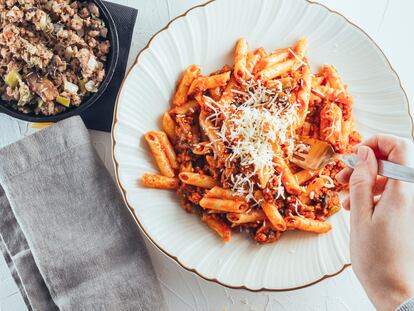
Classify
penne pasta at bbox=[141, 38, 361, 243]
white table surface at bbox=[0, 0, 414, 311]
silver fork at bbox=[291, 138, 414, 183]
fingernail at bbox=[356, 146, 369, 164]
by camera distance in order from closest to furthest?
fingernail at bbox=[356, 146, 369, 164], silver fork at bbox=[291, 138, 414, 183], penne pasta at bbox=[141, 38, 361, 243], white table surface at bbox=[0, 0, 414, 311]

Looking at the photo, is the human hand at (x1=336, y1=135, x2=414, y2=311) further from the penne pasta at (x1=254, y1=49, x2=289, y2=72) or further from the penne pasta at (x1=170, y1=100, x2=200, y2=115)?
the penne pasta at (x1=170, y1=100, x2=200, y2=115)

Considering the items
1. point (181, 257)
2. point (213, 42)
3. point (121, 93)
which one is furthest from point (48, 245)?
point (213, 42)

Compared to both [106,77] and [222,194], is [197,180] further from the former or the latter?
[106,77]

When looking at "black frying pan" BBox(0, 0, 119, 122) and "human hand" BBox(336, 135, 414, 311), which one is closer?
"human hand" BBox(336, 135, 414, 311)

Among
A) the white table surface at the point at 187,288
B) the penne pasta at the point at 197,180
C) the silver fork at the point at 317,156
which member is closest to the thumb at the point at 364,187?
the silver fork at the point at 317,156

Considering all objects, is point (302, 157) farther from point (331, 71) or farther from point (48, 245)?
point (48, 245)

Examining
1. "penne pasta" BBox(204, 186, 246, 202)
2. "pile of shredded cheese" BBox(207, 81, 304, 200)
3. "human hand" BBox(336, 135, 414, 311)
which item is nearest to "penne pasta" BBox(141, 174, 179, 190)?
"penne pasta" BBox(204, 186, 246, 202)
